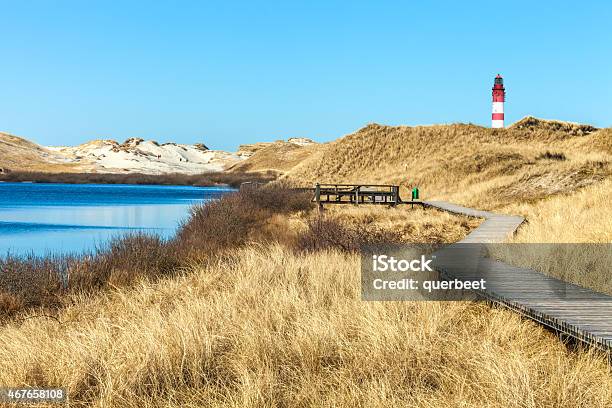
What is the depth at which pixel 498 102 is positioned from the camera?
5325 cm

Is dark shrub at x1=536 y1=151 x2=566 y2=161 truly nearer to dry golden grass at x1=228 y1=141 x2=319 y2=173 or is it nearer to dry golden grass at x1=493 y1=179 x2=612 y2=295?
dry golden grass at x1=493 y1=179 x2=612 y2=295

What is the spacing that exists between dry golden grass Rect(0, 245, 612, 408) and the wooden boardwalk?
0.77ft

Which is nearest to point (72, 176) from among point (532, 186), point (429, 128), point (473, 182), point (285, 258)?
point (429, 128)

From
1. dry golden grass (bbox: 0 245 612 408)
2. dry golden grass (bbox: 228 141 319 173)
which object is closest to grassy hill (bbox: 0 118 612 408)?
dry golden grass (bbox: 0 245 612 408)

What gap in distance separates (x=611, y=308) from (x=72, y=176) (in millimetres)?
97488

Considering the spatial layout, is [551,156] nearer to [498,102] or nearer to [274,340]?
[498,102]

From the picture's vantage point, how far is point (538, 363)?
18.2 feet

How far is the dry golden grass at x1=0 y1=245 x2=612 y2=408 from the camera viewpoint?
494 cm

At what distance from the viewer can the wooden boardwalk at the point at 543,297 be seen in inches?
220

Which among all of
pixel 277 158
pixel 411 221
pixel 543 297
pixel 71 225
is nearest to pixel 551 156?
pixel 411 221

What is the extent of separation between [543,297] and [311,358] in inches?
112

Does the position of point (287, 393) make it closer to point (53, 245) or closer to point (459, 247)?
point (459, 247)

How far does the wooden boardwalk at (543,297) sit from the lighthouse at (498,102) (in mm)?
45058

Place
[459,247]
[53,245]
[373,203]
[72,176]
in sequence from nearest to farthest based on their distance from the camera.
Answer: [459,247] < [53,245] < [373,203] < [72,176]
